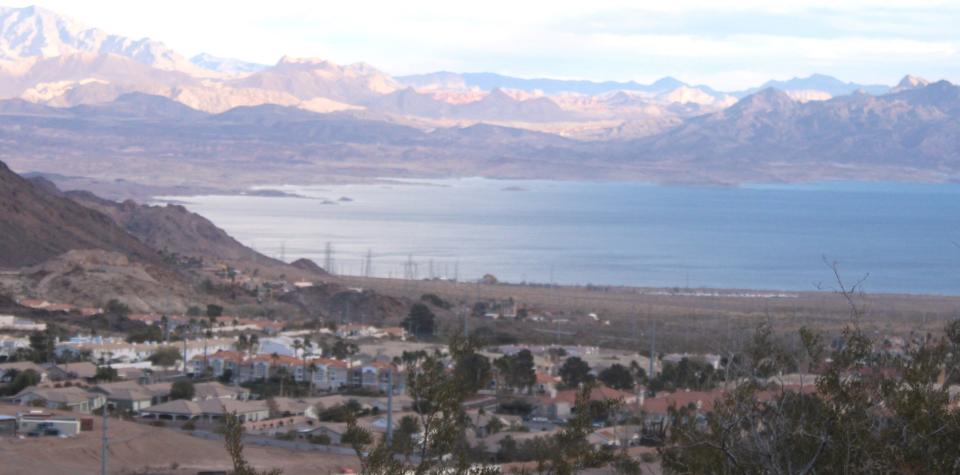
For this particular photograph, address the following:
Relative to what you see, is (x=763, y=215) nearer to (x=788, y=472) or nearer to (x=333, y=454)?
(x=333, y=454)

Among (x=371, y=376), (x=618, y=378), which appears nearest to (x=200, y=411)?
(x=371, y=376)

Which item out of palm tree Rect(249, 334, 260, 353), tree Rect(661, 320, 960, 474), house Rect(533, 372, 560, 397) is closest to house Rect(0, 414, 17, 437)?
house Rect(533, 372, 560, 397)

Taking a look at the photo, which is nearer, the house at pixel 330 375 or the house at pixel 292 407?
the house at pixel 292 407

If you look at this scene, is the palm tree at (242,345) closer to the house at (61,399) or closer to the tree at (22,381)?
the tree at (22,381)

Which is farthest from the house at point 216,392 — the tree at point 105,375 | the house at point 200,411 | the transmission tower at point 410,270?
the transmission tower at point 410,270

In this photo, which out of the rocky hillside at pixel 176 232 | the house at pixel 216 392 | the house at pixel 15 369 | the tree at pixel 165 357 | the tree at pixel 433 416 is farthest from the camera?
the rocky hillside at pixel 176 232

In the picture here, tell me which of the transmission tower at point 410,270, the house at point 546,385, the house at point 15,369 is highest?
the transmission tower at point 410,270
